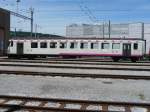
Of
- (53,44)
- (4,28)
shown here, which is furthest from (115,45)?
(4,28)

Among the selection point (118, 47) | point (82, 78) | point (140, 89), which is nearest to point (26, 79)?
point (82, 78)

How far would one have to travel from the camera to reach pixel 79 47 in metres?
44.2

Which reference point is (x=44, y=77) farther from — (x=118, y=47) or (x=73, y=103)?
(x=118, y=47)

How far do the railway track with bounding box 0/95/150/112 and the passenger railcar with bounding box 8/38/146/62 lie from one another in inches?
1233

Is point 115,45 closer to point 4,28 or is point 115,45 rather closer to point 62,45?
point 62,45

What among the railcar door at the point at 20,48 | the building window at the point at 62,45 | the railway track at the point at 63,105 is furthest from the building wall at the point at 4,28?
the railway track at the point at 63,105

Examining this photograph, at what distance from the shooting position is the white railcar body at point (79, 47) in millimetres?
42037

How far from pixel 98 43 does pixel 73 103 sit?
32586 mm

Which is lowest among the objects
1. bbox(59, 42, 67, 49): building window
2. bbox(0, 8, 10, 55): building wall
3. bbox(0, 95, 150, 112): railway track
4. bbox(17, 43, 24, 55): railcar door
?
bbox(0, 95, 150, 112): railway track

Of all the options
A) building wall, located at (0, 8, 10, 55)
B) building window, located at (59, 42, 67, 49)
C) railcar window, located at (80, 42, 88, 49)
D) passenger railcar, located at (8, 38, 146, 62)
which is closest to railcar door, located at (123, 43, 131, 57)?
passenger railcar, located at (8, 38, 146, 62)

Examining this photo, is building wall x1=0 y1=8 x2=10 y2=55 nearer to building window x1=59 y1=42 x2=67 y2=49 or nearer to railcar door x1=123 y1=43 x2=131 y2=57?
building window x1=59 y1=42 x2=67 y2=49

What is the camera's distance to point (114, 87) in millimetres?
15891

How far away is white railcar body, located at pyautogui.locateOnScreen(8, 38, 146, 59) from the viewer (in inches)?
1655

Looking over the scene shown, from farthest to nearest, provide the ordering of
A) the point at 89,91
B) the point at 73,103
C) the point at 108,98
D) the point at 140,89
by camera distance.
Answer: the point at 140,89
the point at 89,91
the point at 108,98
the point at 73,103
